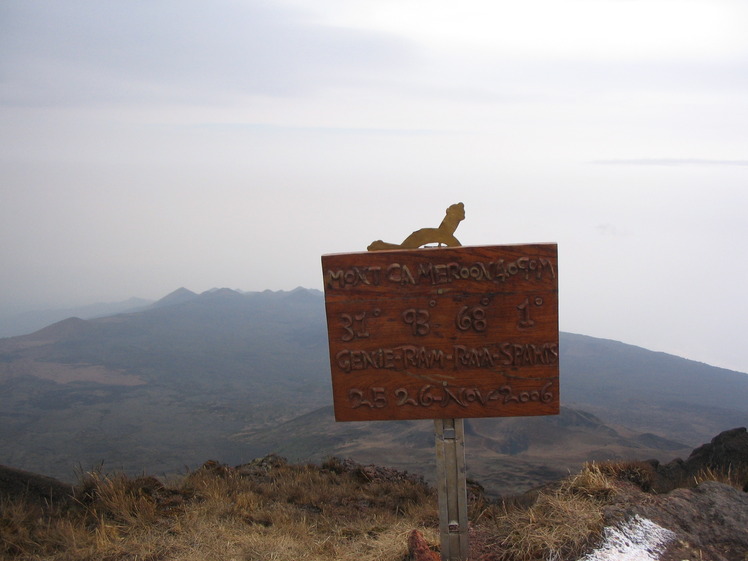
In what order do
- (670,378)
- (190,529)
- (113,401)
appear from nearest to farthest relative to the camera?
(190,529), (113,401), (670,378)

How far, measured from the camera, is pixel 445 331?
5.21 meters

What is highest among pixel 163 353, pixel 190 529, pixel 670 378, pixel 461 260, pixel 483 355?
pixel 461 260

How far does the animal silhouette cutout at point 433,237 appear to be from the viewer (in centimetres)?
536

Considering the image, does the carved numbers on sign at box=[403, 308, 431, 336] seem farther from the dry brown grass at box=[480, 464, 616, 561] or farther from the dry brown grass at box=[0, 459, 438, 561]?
the dry brown grass at box=[0, 459, 438, 561]

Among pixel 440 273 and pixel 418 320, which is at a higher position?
pixel 440 273

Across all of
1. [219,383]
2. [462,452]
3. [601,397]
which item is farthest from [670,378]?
[462,452]

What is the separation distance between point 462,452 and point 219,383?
189ft

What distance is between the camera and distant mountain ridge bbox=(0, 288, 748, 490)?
30.3m

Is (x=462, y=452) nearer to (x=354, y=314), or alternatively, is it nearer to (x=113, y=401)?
(x=354, y=314)

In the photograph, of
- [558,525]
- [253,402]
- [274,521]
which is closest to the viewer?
[558,525]

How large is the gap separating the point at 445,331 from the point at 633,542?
2302 millimetres

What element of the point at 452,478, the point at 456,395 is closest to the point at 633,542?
the point at 452,478

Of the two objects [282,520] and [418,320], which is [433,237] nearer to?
[418,320]

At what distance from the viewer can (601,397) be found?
2120 inches
